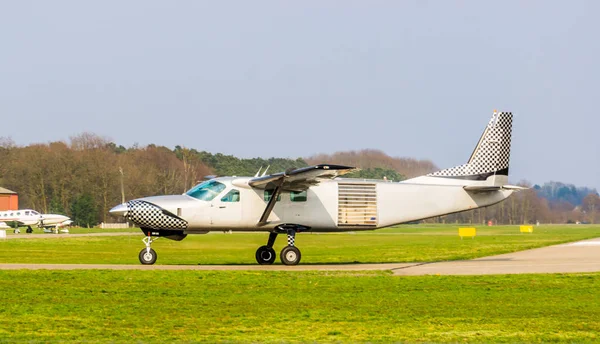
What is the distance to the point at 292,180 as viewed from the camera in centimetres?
2653

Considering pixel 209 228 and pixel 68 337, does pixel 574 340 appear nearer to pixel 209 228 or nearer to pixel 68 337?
Answer: pixel 68 337

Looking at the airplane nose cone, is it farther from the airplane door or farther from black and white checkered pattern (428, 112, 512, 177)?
black and white checkered pattern (428, 112, 512, 177)

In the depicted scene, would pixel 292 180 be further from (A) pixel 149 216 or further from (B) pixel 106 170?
(B) pixel 106 170

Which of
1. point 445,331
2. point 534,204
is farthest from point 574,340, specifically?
point 534,204

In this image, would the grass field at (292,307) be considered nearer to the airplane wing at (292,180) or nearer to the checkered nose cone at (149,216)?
the airplane wing at (292,180)

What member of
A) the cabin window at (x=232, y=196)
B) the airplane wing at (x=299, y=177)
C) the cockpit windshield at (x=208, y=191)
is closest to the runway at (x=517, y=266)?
the airplane wing at (x=299, y=177)

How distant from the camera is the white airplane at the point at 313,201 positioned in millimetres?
26812

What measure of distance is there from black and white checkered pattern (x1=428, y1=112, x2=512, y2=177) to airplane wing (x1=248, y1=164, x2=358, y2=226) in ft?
16.4

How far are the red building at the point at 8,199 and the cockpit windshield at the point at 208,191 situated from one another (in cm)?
8517

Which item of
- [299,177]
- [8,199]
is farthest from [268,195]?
[8,199]

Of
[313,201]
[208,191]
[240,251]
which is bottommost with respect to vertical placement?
[240,251]

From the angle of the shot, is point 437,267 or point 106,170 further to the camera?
point 106,170

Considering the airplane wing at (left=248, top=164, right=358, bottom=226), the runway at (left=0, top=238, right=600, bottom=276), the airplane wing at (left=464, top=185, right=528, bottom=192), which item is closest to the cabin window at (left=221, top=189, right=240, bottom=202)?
the airplane wing at (left=248, top=164, right=358, bottom=226)

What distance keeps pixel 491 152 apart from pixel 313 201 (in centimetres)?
649
